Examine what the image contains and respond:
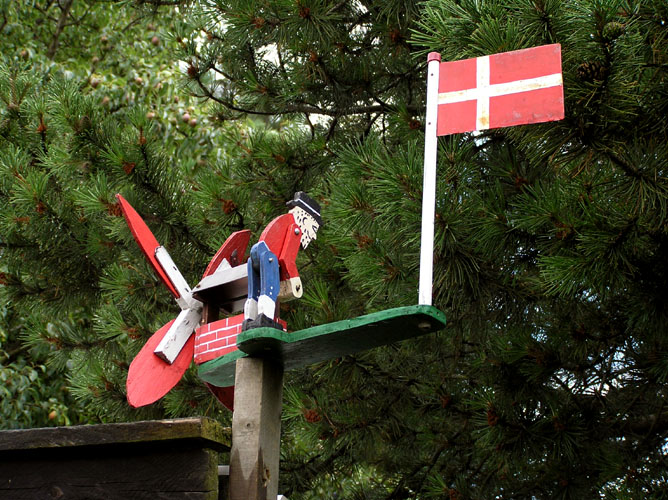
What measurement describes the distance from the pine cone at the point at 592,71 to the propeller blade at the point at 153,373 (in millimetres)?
1146

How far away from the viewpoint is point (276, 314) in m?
1.69

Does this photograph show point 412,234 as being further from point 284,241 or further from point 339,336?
A: point 339,336

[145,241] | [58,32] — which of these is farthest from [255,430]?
[58,32]

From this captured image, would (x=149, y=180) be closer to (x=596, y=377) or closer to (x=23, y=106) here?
(x=23, y=106)

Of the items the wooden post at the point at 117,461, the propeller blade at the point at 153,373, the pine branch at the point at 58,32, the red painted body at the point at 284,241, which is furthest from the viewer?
the pine branch at the point at 58,32

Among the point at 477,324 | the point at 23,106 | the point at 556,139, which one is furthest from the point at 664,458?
the point at 23,106

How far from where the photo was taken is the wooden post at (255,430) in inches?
55.5

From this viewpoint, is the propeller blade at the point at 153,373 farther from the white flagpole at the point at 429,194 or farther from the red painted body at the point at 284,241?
the white flagpole at the point at 429,194

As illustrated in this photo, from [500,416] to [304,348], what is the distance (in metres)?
1.22

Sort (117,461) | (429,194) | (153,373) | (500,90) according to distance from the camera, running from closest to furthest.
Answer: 1. (117,461)
2. (429,194)
3. (500,90)
4. (153,373)

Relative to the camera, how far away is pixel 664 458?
2627 mm

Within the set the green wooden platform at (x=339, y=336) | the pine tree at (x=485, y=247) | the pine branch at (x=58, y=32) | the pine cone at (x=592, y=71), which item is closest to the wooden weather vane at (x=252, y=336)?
the green wooden platform at (x=339, y=336)

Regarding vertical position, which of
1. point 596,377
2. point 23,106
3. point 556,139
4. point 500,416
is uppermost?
point 23,106

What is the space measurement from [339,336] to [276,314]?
12.7 inches
